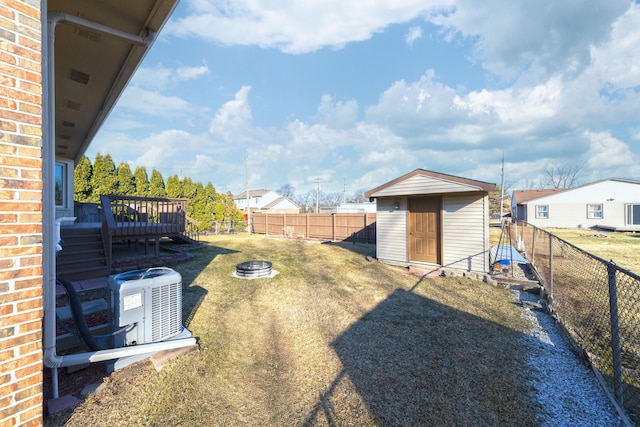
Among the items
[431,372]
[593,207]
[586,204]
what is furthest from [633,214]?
[431,372]

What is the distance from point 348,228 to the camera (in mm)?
15484

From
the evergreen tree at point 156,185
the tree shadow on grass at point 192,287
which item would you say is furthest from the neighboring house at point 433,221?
the evergreen tree at point 156,185

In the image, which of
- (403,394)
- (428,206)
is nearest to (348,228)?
(428,206)

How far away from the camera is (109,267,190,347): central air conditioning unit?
105 inches

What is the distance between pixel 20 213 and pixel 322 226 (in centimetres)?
1529

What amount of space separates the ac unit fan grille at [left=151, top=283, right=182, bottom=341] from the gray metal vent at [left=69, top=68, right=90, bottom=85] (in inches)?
148

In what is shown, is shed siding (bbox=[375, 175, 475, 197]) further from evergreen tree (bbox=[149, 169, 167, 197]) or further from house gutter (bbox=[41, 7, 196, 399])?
evergreen tree (bbox=[149, 169, 167, 197])

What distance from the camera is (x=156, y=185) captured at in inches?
816

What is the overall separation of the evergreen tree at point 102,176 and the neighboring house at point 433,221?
17112 millimetres

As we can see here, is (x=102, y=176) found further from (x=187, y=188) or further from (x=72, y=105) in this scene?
(x=72, y=105)

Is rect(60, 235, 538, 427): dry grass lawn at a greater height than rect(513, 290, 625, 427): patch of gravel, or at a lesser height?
greater

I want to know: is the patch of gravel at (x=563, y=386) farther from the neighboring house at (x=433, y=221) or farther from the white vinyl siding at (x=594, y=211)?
the white vinyl siding at (x=594, y=211)

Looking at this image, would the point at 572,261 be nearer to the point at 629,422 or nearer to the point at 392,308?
the point at 392,308

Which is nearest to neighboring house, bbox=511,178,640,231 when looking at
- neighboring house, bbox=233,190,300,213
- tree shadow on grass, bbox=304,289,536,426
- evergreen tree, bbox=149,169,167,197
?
tree shadow on grass, bbox=304,289,536,426
